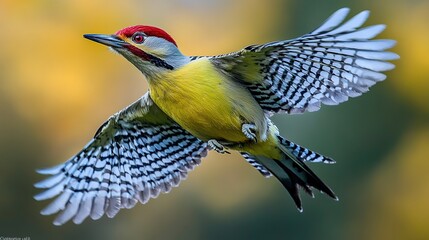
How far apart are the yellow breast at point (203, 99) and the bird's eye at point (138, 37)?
0.82ft

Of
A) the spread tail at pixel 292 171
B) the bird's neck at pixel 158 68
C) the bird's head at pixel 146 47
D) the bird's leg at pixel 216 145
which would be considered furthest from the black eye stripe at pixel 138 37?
the spread tail at pixel 292 171

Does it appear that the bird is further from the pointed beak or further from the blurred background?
the blurred background

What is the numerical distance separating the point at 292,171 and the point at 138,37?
135 cm

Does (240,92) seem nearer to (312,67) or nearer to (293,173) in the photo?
(312,67)

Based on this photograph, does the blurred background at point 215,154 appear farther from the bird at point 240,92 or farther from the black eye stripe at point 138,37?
the black eye stripe at point 138,37

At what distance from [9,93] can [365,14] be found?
7.49 metres

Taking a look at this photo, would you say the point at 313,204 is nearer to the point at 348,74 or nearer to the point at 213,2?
the point at 213,2

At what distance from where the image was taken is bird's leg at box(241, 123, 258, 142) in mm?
4548

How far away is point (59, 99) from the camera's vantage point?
408 inches

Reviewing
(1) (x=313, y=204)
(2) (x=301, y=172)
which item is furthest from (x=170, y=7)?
(2) (x=301, y=172)

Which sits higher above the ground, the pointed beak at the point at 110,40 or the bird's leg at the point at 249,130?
the pointed beak at the point at 110,40

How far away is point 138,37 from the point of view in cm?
445

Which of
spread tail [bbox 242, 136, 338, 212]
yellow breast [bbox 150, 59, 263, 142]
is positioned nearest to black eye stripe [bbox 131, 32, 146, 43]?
yellow breast [bbox 150, 59, 263, 142]

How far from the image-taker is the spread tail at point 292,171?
4891mm
